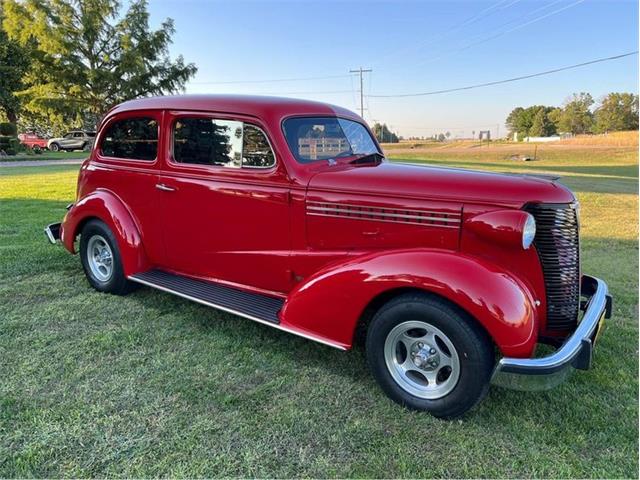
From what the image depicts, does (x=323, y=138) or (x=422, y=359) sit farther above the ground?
(x=323, y=138)

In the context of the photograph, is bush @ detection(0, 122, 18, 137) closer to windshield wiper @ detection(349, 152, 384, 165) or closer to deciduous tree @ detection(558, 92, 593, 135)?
windshield wiper @ detection(349, 152, 384, 165)

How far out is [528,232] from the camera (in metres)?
2.40

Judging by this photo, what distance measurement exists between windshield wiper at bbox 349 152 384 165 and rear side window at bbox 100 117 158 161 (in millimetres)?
1802

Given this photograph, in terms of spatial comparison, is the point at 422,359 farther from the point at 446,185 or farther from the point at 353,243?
the point at 446,185

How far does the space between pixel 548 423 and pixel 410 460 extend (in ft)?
2.96

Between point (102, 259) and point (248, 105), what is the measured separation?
2.34 metres

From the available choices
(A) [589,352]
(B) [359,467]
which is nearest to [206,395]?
(B) [359,467]

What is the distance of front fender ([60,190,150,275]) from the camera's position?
13.4 ft

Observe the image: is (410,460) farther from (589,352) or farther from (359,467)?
(589,352)

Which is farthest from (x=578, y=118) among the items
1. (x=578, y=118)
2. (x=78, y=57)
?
(x=78, y=57)

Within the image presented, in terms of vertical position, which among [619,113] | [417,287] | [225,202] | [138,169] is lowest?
[417,287]

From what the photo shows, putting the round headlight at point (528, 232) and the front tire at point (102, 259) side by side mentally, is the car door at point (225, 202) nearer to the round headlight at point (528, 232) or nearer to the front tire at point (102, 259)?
the front tire at point (102, 259)

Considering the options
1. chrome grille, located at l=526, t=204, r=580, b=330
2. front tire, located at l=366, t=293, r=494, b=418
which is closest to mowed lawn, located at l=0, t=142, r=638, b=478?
front tire, located at l=366, t=293, r=494, b=418

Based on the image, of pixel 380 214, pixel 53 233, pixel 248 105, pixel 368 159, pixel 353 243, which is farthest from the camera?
pixel 53 233
